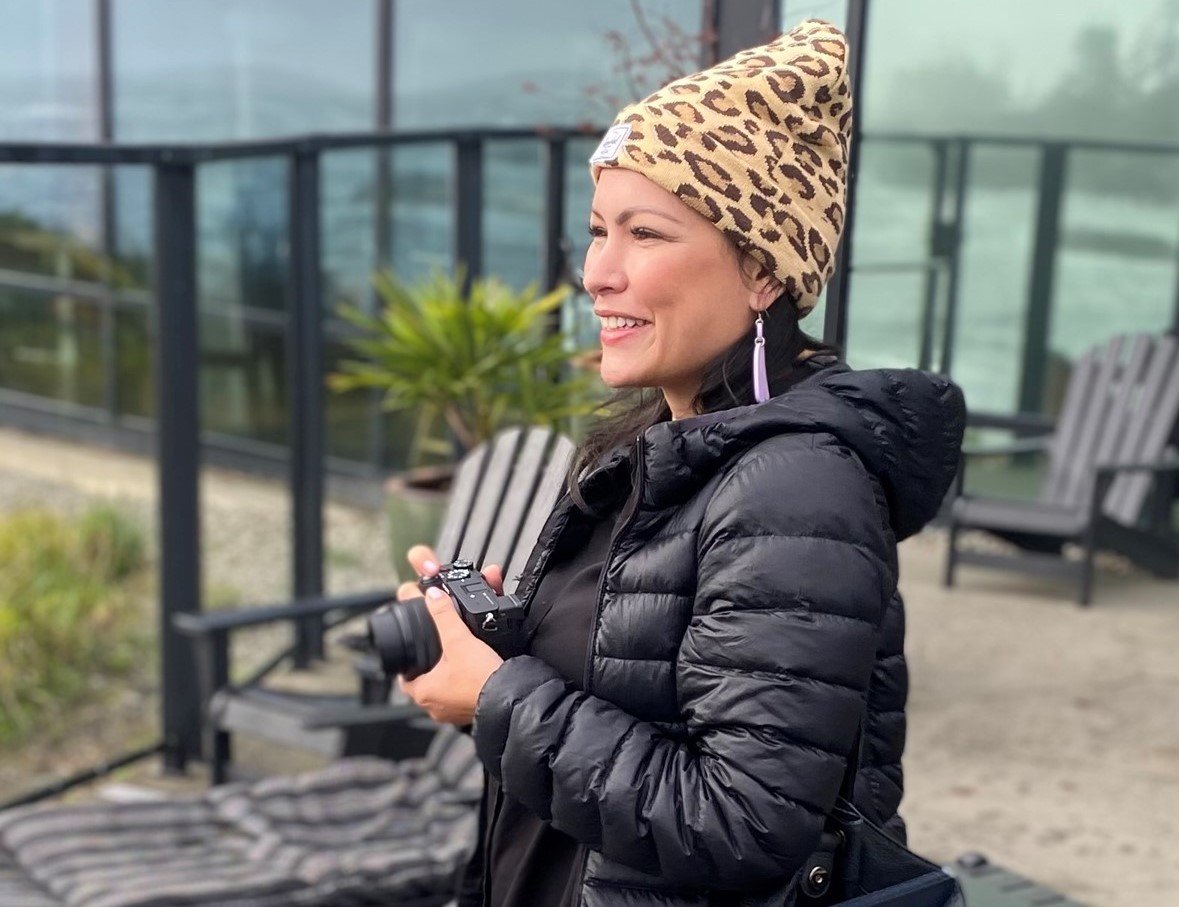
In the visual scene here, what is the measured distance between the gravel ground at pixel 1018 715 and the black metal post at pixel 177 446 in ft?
0.77

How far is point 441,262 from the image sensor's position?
8.17m

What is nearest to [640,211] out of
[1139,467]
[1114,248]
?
[1139,467]

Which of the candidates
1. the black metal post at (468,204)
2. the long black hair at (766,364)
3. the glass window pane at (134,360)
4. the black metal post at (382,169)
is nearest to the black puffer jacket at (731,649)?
the long black hair at (766,364)

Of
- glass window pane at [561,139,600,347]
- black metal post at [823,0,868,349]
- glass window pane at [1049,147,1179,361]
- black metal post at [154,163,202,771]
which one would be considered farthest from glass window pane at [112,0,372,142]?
black metal post at [823,0,868,349]

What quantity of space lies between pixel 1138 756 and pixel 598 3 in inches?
151

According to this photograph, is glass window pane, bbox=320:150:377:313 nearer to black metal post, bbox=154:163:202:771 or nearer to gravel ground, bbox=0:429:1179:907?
gravel ground, bbox=0:429:1179:907

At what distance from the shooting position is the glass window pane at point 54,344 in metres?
9.78

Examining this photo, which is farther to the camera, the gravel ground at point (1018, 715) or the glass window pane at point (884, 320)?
the gravel ground at point (1018, 715)

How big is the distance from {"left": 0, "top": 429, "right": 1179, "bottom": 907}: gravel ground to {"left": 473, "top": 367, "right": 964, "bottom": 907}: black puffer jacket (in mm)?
2497

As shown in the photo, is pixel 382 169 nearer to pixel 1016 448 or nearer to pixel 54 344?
pixel 54 344

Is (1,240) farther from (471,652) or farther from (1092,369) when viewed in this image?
(471,652)

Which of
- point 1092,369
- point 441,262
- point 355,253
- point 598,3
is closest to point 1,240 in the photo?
point 355,253

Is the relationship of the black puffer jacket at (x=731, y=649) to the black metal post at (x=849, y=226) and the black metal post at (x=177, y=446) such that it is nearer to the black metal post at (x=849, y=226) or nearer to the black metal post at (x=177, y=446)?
the black metal post at (x=849, y=226)

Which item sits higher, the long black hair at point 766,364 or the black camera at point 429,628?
the long black hair at point 766,364
